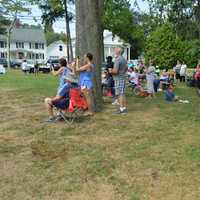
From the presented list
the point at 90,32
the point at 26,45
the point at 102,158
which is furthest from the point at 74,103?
the point at 26,45

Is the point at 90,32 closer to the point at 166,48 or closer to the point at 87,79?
the point at 87,79

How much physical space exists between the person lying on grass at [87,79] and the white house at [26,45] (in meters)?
79.7

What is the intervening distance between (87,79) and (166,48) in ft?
95.1

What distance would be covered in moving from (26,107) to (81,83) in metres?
2.69

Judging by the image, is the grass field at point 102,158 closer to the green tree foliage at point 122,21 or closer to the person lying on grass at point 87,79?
the person lying on grass at point 87,79

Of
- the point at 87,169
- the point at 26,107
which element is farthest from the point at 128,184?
the point at 26,107

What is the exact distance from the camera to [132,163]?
251 inches

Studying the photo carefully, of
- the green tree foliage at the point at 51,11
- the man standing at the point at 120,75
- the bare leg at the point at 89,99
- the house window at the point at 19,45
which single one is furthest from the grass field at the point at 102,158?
the house window at the point at 19,45

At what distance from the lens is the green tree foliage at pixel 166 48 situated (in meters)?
38.3

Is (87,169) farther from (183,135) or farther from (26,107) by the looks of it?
(26,107)

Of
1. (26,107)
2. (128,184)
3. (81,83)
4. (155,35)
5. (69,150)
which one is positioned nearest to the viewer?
Result: (128,184)

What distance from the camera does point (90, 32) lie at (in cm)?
1099

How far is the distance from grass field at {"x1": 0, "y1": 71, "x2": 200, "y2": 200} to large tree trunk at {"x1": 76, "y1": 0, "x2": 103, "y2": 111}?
91 centimetres

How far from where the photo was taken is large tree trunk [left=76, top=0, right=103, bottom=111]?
1093 centimetres
